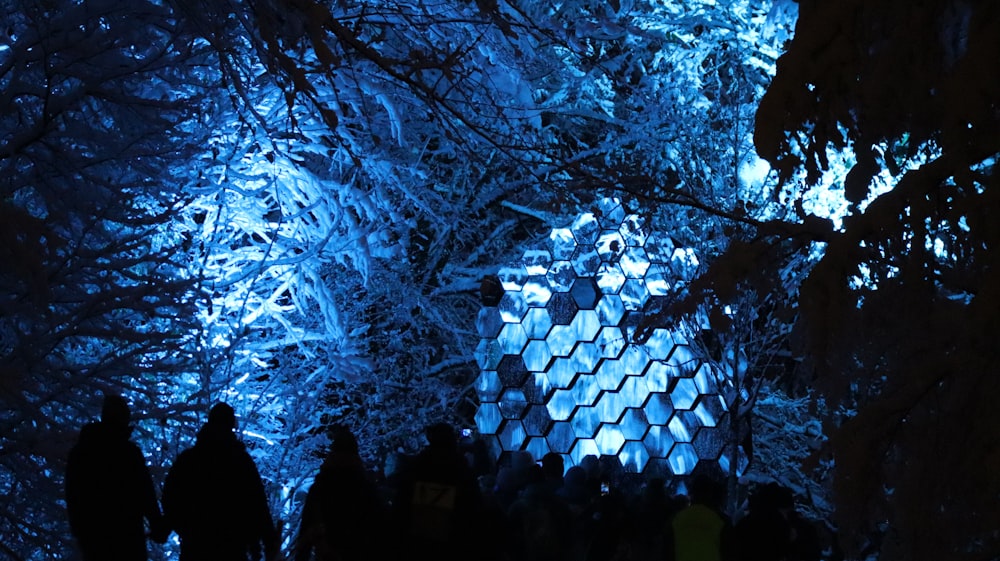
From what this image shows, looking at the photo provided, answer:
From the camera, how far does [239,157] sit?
9969 mm

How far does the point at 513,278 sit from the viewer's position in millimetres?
16781

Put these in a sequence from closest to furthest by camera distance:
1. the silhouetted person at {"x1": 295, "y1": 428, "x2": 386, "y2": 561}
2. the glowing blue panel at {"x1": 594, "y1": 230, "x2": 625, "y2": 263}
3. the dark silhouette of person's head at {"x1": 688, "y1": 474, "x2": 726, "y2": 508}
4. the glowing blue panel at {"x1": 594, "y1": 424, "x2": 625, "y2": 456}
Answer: the silhouetted person at {"x1": 295, "y1": 428, "x2": 386, "y2": 561} < the dark silhouette of person's head at {"x1": 688, "y1": 474, "x2": 726, "y2": 508} < the glowing blue panel at {"x1": 594, "y1": 230, "x2": 625, "y2": 263} < the glowing blue panel at {"x1": 594, "y1": 424, "x2": 625, "y2": 456}

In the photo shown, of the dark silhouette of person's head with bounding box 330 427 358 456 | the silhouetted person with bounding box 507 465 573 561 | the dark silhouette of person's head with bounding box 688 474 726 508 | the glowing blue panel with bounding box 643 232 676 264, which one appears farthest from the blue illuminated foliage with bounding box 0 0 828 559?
the silhouetted person with bounding box 507 465 573 561

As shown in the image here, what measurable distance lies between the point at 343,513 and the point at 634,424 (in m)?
10.1

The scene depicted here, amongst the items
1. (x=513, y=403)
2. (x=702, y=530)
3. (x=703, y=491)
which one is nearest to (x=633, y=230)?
(x=513, y=403)

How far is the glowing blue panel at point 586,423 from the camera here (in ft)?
54.2

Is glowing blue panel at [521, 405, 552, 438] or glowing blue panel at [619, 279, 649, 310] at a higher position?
glowing blue panel at [619, 279, 649, 310]

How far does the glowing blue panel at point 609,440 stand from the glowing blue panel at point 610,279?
1.94m

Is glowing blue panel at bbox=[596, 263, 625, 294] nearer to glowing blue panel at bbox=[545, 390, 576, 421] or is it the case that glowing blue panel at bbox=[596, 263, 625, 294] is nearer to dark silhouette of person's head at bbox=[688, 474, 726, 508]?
glowing blue panel at bbox=[545, 390, 576, 421]

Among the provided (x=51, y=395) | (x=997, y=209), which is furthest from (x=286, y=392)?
(x=997, y=209)

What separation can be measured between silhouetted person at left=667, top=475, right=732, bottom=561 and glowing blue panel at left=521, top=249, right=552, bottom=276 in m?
9.56

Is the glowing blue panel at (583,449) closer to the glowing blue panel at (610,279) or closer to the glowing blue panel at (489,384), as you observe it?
the glowing blue panel at (489,384)

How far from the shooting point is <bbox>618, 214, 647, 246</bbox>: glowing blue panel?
13.1 m

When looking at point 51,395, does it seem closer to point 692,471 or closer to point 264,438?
point 264,438
